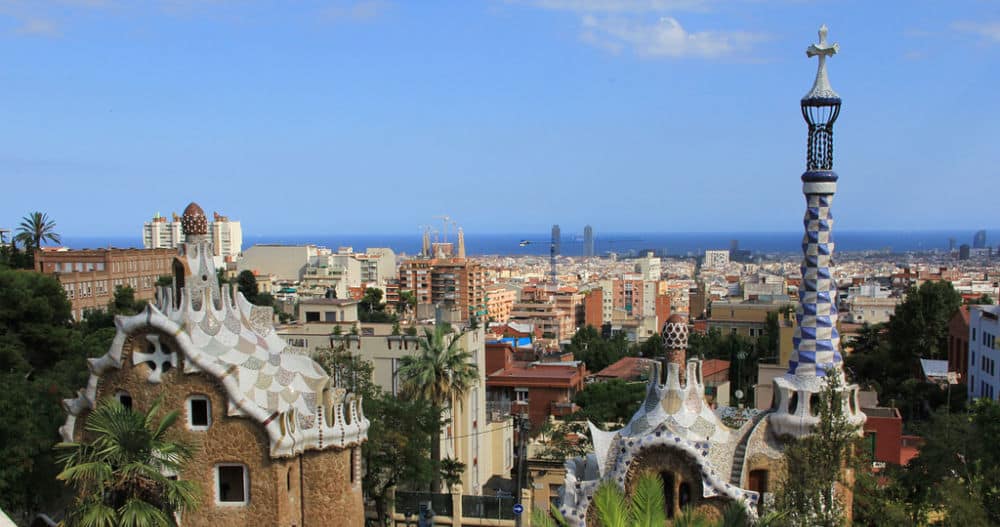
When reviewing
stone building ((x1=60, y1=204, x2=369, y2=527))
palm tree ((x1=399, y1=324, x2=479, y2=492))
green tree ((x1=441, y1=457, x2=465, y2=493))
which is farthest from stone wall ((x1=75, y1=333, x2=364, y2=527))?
green tree ((x1=441, y1=457, x2=465, y2=493))

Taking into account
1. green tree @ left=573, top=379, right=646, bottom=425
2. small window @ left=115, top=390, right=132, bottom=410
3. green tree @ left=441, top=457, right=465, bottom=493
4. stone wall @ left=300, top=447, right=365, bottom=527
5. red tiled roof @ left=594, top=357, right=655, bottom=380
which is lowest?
red tiled roof @ left=594, top=357, right=655, bottom=380

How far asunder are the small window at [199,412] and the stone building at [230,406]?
0.07ft

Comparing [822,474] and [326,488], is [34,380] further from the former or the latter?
[822,474]

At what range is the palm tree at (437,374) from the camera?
103ft

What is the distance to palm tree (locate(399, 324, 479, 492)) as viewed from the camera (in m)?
31.4

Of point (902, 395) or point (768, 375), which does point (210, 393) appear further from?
point (902, 395)

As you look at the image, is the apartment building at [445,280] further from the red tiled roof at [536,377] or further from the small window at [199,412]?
the small window at [199,412]

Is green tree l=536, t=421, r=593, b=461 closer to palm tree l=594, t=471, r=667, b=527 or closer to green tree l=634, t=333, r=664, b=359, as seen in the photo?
palm tree l=594, t=471, r=667, b=527

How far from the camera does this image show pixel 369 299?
310 ft

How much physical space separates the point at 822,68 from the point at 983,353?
110ft

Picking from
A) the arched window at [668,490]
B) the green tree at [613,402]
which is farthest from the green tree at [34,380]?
the green tree at [613,402]

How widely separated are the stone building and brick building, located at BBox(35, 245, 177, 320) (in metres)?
53.1

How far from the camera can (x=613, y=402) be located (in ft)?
127

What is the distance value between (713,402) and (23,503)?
81.6 feet
